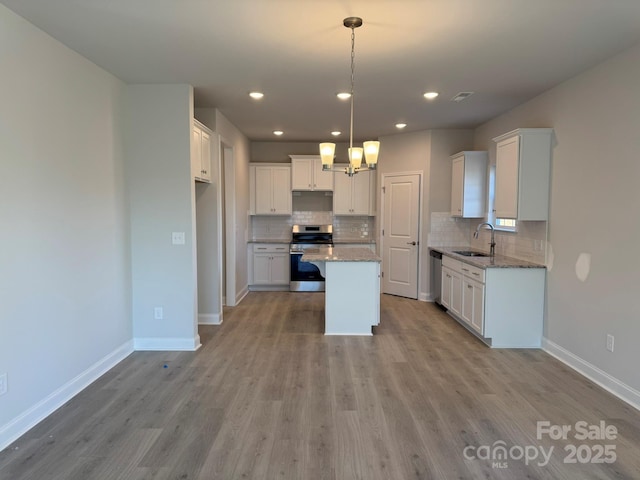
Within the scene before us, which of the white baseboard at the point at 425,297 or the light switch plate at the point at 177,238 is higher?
the light switch plate at the point at 177,238

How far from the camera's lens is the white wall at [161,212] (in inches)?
156

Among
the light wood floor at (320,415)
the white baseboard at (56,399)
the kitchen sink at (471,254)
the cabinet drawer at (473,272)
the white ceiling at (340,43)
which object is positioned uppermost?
the white ceiling at (340,43)

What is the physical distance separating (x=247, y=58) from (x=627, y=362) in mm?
3894

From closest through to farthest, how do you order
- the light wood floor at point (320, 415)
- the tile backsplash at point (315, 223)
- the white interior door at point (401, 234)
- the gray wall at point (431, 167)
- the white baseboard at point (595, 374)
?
the light wood floor at point (320, 415) → the white baseboard at point (595, 374) → the gray wall at point (431, 167) → the white interior door at point (401, 234) → the tile backsplash at point (315, 223)

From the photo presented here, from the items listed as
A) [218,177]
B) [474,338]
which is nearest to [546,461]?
[474,338]

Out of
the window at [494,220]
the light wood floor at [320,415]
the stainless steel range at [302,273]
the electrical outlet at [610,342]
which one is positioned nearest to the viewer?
the light wood floor at [320,415]

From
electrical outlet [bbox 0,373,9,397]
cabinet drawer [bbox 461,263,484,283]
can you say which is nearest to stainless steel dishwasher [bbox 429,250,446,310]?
cabinet drawer [bbox 461,263,484,283]

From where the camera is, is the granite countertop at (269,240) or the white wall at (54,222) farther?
the granite countertop at (269,240)

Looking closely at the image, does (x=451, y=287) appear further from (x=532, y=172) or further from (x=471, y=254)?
(x=532, y=172)

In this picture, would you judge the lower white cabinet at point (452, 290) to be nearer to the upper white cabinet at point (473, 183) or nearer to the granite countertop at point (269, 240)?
the upper white cabinet at point (473, 183)

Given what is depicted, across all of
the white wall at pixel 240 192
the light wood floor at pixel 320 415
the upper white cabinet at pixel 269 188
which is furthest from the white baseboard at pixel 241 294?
the light wood floor at pixel 320 415

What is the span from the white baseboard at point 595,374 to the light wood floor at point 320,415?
9cm

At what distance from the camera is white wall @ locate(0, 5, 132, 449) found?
251 centimetres

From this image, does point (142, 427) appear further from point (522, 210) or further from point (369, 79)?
point (522, 210)
